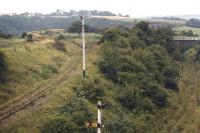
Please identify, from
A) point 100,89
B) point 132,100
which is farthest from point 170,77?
point 100,89

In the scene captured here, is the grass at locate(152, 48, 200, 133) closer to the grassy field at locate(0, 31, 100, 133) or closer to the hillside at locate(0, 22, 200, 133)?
the hillside at locate(0, 22, 200, 133)

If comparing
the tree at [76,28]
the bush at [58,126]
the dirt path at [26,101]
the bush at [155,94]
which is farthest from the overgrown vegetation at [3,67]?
the tree at [76,28]

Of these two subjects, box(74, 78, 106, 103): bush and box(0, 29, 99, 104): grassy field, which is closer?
box(74, 78, 106, 103): bush

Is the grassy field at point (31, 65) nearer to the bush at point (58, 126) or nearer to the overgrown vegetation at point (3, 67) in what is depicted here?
the overgrown vegetation at point (3, 67)

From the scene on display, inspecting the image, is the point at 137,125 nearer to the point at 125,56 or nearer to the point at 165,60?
the point at 125,56

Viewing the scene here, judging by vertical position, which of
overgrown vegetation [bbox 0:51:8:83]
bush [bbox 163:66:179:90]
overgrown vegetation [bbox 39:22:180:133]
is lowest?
bush [bbox 163:66:179:90]

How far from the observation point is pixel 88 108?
4859 centimetres

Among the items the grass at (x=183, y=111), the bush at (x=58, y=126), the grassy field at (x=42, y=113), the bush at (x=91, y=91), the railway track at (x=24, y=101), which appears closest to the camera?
the bush at (x=58, y=126)

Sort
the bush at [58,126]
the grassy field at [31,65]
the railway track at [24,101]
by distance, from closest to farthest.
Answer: the bush at [58,126] < the railway track at [24,101] < the grassy field at [31,65]

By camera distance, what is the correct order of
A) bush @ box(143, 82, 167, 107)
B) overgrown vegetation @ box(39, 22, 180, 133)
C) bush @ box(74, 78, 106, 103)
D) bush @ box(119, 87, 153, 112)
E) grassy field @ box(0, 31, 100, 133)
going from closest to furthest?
grassy field @ box(0, 31, 100, 133)
overgrown vegetation @ box(39, 22, 180, 133)
bush @ box(74, 78, 106, 103)
bush @ box(119, 87, 153, 112)
bush @ box(143, 82, 167, 107)

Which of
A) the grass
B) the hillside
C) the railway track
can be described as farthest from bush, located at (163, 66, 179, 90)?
the railway track

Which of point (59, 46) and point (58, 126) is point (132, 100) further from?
point (59, 46)

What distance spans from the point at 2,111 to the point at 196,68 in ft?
273

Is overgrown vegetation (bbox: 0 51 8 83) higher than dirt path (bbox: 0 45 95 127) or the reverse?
higher
